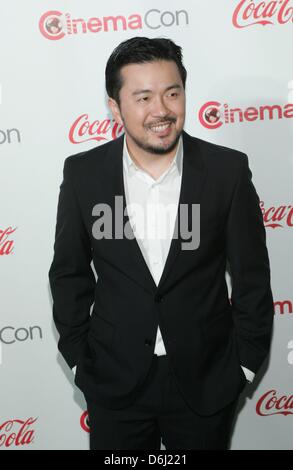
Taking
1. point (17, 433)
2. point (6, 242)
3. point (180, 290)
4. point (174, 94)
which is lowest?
point (17, 433)

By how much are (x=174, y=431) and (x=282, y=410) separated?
34.2 inches

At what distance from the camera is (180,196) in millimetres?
1874

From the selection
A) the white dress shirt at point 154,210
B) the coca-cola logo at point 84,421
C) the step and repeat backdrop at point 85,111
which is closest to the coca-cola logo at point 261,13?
the step and repeat backdrop at point 85,111

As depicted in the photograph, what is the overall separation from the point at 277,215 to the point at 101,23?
3.48 ft

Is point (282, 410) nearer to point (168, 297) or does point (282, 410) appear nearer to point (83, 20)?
point (168, 297)

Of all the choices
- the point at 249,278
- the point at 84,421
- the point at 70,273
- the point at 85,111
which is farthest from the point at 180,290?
the point at 84,421

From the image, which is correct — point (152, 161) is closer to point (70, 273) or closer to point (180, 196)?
point (180, 196)

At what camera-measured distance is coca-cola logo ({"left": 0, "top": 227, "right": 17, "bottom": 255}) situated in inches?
94.6

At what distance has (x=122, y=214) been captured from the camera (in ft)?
6.26

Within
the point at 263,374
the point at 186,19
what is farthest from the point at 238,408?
the point at 186,19

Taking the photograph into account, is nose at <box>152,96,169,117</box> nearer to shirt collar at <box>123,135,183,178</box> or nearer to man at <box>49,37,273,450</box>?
man at <box>49,37,273,450</box>

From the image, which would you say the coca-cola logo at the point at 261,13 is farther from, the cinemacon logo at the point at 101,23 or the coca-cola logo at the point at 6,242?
the coca-cola logo at the point at 6,242

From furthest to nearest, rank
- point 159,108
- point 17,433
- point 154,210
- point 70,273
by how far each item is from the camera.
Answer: point 17,433
point 70,273
point 154,210
point 159,108
